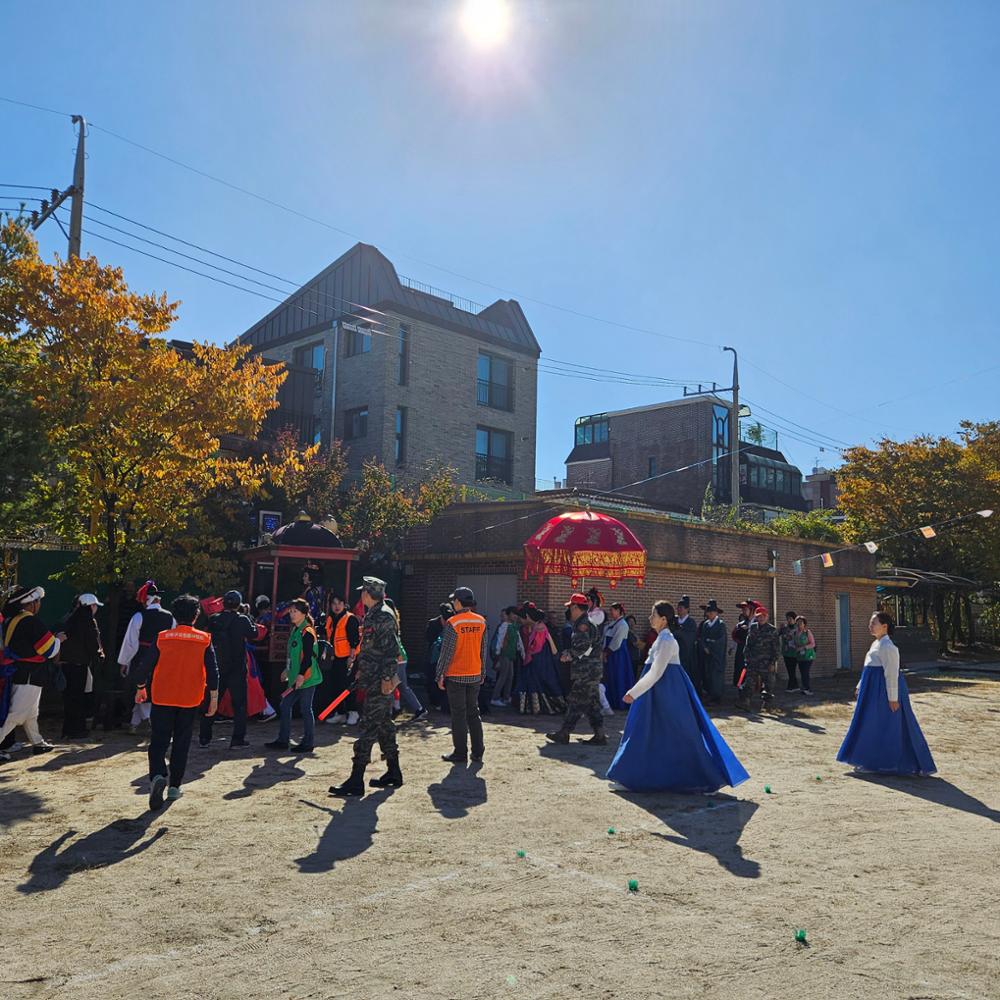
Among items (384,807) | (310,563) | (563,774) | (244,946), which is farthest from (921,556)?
(244,946)

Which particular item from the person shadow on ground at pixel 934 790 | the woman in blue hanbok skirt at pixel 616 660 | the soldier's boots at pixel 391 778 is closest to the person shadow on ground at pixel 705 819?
the person shadow on ground at pixel 934 790

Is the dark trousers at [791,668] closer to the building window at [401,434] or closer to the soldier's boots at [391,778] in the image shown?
the soldier's boots at [391,778]

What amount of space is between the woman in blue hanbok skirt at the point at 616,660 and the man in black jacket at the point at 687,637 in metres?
0.90

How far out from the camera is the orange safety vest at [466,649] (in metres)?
9.46

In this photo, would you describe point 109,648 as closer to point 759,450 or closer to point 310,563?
point 310,563

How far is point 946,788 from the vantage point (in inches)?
363

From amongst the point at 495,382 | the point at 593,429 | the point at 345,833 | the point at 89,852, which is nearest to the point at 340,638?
the point at 345,833

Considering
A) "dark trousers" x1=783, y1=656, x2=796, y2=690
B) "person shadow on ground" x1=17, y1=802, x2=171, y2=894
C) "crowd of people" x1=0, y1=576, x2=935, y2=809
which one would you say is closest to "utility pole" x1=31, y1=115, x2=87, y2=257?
"crowd of people" x1=0, y1=576, x2=935, y2=809

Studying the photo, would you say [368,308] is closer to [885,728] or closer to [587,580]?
[587,580]

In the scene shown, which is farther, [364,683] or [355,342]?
[355,342]

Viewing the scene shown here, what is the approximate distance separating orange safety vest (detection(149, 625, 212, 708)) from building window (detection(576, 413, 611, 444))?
165ft

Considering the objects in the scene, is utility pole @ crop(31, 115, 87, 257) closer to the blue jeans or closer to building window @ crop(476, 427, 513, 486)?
the blue jeans

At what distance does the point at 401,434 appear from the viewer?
31.2 m

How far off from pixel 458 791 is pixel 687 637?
8.09 m
